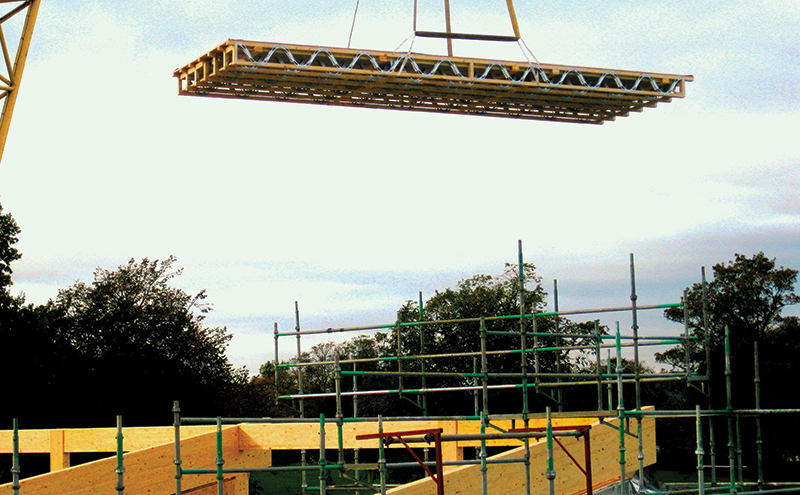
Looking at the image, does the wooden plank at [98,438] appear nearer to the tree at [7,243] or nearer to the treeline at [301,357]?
the treeline at [301,357]

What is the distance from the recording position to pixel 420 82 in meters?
10.6

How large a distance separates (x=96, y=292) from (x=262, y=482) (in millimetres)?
9891

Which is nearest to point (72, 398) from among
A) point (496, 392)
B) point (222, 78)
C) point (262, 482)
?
point (262, 482)

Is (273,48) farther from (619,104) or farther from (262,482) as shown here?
(262,482)

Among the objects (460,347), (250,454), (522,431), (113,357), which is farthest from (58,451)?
(460,347)

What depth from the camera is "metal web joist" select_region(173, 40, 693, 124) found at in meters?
10.3

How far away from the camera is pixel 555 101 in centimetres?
1152

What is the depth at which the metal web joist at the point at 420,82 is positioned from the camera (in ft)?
33.8

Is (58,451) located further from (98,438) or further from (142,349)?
(142,349)

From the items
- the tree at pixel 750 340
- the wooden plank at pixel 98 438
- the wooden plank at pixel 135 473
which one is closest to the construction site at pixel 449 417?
the wooden plank at pixel 135 473

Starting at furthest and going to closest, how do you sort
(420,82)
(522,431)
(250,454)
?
1. (250,454)
2. (420,82)
3. (522,431)

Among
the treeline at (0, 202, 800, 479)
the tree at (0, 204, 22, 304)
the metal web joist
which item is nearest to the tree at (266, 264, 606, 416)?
the treeline at (0, 202, 800, 479)

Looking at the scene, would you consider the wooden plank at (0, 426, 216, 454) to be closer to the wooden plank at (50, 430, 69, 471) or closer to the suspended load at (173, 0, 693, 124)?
the wooden plank at (50, 430, 69, 471)

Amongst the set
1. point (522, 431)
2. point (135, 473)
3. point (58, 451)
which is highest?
point (522, 431)
